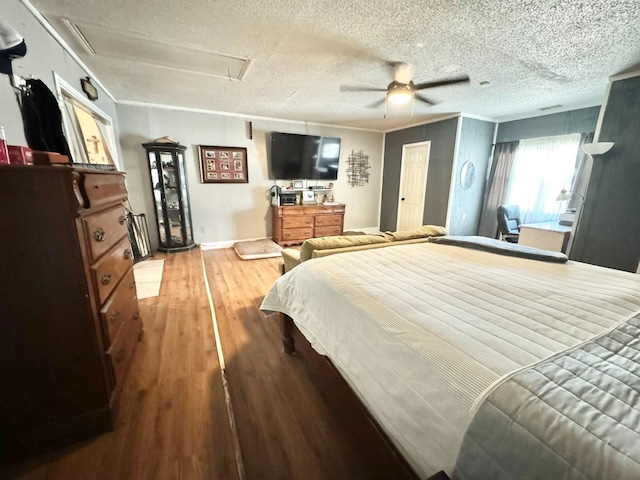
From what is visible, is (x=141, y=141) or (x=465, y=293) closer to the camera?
(x=465, y=293)

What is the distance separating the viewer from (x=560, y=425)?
552 mm

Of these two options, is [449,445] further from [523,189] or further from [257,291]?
[523,189]

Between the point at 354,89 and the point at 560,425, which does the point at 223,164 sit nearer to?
the point at 354,89

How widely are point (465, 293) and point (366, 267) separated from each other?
559 millimetres

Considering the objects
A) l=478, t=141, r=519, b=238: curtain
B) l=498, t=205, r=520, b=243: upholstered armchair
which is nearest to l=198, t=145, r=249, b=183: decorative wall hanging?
l=498, t=205, r=520, b=243: upholstered armchair

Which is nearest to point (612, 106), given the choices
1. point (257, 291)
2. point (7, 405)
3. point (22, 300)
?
point (257, 291)

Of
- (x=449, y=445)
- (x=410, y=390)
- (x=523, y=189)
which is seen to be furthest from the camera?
(x=523, y=189)

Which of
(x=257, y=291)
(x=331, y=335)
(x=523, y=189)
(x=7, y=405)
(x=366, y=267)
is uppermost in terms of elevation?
(x=523, y=189)

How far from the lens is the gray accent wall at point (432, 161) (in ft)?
15.4

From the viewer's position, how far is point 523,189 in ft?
14.8

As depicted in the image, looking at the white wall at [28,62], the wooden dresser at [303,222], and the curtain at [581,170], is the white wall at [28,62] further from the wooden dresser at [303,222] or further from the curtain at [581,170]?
the curtain at [581,170]

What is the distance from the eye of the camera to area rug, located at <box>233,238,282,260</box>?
4240 mm

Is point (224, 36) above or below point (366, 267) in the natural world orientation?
above

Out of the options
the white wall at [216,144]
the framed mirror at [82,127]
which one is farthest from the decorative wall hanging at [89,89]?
the white wall at [216,144]
